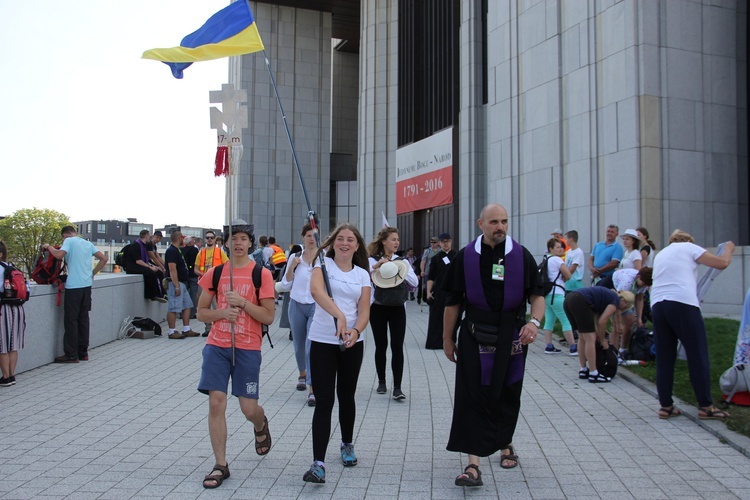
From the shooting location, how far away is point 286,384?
8.63m

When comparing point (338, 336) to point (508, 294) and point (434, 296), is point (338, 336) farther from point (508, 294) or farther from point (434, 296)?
point (434, 296)

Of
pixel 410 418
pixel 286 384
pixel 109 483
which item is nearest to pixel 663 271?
pixel 410 418

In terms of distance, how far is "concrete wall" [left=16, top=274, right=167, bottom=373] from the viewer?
9422mm

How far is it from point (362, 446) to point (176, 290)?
8.27 m

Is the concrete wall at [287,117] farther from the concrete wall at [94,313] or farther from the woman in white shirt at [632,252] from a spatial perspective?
the woman in white shirt at [632,252]

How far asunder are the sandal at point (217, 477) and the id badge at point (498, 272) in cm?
240

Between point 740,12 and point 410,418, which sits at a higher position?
point 740,12

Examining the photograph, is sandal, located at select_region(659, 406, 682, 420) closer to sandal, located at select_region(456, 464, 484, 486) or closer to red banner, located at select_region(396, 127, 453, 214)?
sandal, located at select_region(456, 464, 484, 486)

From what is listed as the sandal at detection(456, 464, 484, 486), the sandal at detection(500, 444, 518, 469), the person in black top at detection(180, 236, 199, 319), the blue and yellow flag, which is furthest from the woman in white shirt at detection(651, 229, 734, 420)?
the person in black top at detection(180, 236, 199, 319)

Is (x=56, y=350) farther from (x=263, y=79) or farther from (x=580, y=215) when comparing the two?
(x=263, y=79)

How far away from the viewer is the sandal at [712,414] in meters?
6.33

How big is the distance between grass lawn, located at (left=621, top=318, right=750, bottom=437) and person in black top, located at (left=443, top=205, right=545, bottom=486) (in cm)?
252

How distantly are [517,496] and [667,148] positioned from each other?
11.1 metres

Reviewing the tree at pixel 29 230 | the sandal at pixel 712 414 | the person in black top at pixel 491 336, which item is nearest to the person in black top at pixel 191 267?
the person in black top at pixel 491 336
